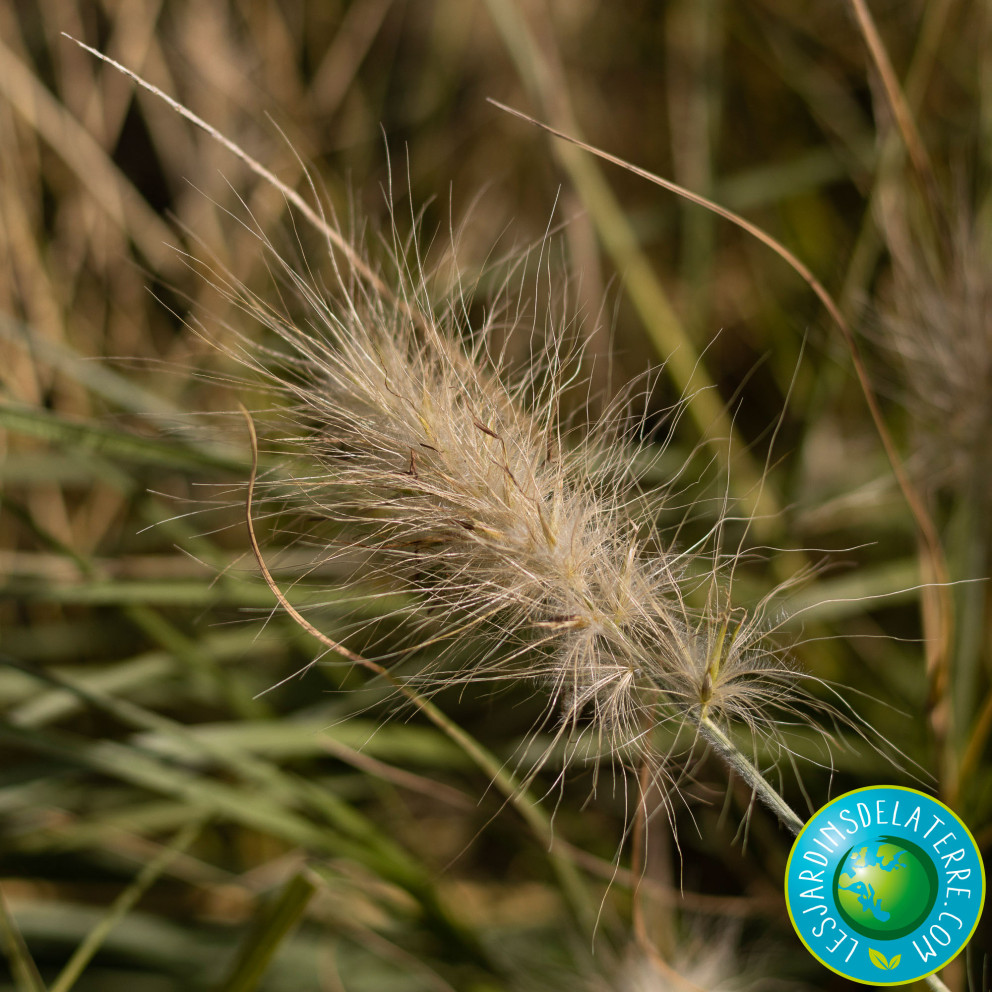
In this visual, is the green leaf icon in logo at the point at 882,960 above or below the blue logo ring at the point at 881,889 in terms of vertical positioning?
below

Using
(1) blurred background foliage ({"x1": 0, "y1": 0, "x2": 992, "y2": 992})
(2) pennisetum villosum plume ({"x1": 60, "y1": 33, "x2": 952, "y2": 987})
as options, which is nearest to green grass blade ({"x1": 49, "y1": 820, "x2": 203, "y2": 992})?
(1) blurred background foliage ({"x1": 0, "y1": 0, "x2": 992, "y2": 992})

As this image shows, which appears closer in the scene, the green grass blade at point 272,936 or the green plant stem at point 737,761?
the green plant stem at point 737,761

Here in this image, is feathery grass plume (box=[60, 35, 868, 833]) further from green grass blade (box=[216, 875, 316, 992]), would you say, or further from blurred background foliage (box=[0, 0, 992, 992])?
green grass blade (box=[216, 875, 316, 992])

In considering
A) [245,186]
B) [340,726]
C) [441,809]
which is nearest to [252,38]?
[245,186]

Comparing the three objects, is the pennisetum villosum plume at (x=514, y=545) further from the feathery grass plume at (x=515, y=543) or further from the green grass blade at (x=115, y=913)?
the green grass blade at (x=115, y=913)

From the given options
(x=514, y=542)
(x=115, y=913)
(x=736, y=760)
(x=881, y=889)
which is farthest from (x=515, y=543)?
(x=115, y=913)

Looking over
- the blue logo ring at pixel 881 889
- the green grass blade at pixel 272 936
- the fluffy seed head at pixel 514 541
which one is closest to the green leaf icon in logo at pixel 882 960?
the blue logo ring at pixel 881 889

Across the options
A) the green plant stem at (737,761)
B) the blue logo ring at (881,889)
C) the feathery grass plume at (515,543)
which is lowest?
the blue logo ring at (881,889)

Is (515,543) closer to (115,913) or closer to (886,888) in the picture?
(886,888)
